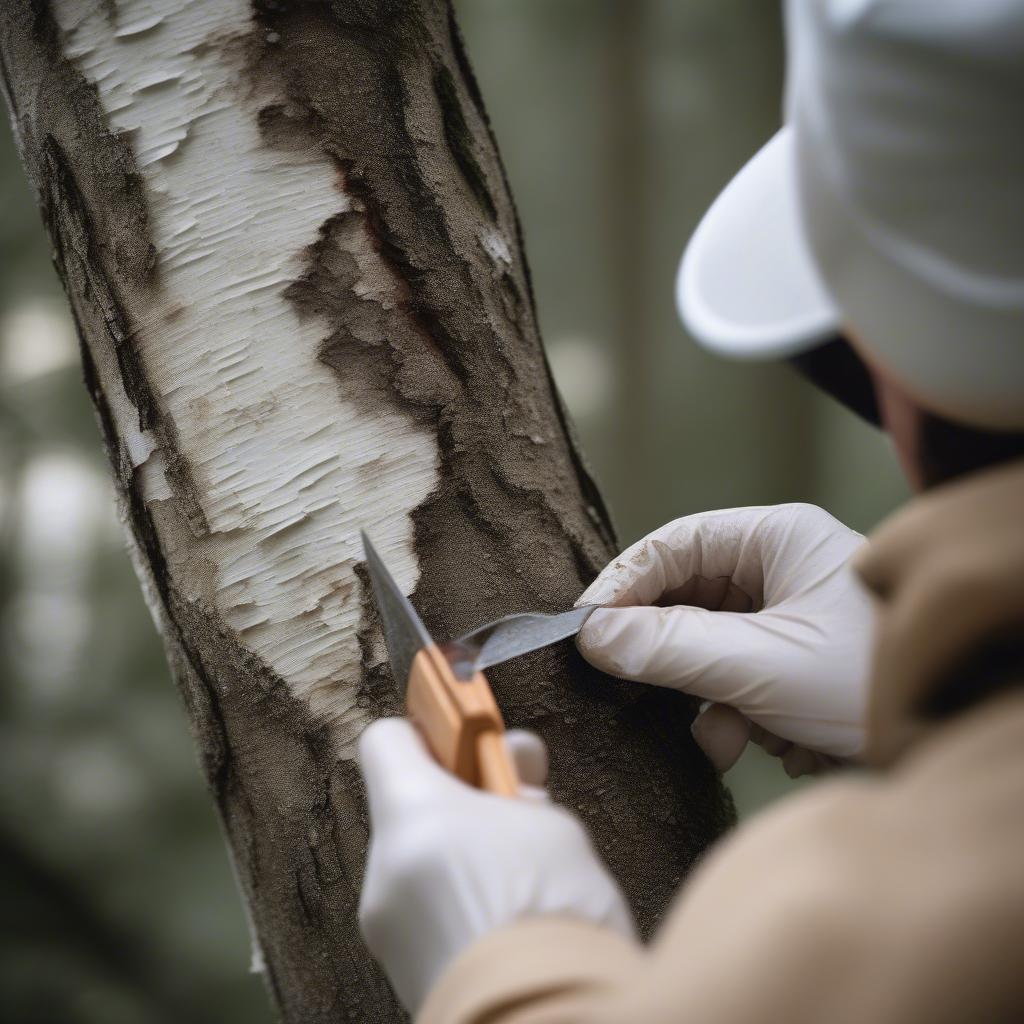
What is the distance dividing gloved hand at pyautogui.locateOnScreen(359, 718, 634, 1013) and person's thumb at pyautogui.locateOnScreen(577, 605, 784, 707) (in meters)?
0.21

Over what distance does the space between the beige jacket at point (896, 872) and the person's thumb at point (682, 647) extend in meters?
0.33

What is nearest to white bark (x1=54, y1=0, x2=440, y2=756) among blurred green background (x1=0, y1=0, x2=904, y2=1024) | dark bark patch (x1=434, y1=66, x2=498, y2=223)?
dark bark patch (x1=434, y1=66, x2=498, y2=223)

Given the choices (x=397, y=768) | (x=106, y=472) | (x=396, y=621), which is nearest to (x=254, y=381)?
(x=396, y=621)

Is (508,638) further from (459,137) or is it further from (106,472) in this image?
(106,472)

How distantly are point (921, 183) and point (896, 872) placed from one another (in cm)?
31

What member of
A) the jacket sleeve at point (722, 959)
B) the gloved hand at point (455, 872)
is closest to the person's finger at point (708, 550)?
the gloved hand at point (455, 872)

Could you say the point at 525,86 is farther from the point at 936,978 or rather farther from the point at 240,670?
the point at 936,978

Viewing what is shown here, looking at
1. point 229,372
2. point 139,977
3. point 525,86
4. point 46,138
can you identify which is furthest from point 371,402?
point 139,977

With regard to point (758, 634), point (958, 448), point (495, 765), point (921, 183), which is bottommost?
point (758, 634)

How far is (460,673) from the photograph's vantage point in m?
0.69

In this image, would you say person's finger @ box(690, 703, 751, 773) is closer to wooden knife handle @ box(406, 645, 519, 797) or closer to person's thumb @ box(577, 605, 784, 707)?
person's thumb @ box(577, 605, 784, 707)

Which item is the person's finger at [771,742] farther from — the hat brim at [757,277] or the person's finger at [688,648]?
the hat brim at [757,277]

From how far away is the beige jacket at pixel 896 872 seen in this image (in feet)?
1.08

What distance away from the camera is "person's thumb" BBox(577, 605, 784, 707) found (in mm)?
776
